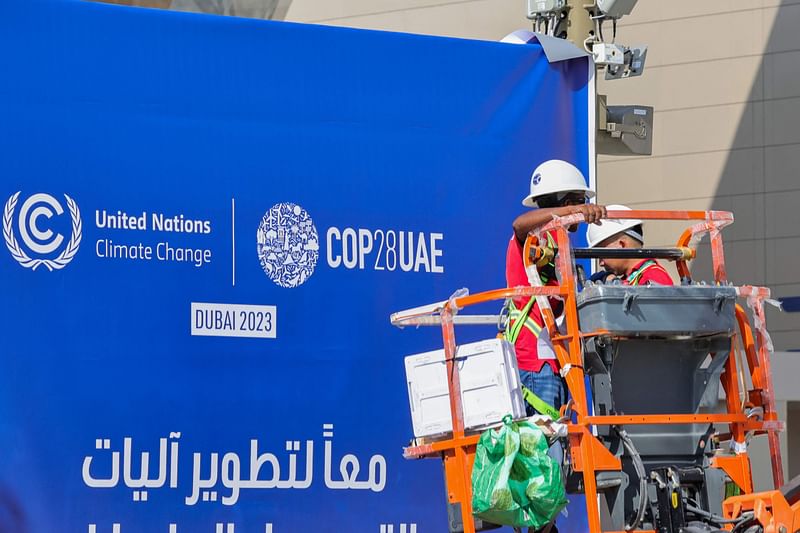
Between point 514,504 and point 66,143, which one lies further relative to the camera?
point 66,143

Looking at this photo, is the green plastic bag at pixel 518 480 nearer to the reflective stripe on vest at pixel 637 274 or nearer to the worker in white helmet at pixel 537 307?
the worker in white helmet at pixel 537 307

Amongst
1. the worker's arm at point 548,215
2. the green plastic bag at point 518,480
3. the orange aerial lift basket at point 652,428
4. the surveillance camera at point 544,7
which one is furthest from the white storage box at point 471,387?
the surveillance camera at point 544,7

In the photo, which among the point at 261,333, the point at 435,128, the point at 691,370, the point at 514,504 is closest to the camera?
the point at 514,504

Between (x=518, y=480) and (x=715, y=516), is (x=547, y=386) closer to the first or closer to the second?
(x=518, y=480)

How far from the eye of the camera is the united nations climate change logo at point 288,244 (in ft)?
23.3

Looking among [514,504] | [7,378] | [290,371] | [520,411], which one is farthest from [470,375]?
[7,378]

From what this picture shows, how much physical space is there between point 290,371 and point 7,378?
144cm

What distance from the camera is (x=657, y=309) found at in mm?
5297

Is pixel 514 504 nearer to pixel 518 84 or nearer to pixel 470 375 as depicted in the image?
pixel 470 375

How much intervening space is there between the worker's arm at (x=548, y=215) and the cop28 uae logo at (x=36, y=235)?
2276 millimetres

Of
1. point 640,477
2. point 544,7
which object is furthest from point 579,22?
point 640,477

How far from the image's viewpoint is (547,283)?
19.3 feet

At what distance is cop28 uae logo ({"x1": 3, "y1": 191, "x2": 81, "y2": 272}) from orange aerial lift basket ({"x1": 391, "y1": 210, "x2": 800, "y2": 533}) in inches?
73.8

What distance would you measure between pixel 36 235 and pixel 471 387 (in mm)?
2381
